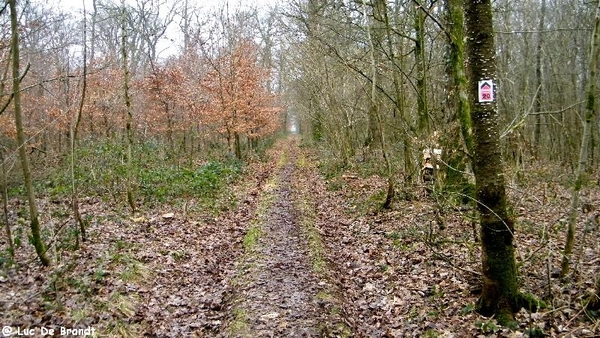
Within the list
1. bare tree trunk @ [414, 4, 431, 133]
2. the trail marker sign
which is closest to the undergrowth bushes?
bare tree trunk @ [414, 4, 431, 133]

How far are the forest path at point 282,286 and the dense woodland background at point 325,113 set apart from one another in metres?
1.90

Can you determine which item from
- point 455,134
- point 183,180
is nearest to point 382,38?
point 455,134

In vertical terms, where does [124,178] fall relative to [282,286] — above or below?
above

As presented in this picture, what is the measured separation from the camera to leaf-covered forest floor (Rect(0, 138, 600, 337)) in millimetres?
4973

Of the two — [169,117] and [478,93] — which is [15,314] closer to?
[478,93]

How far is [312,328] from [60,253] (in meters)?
4.88

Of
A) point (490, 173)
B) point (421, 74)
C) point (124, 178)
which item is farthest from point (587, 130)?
point (124, 178)

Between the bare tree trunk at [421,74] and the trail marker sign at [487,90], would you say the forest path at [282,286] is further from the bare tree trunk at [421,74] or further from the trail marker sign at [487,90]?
the bare tree trunk at [421,74]

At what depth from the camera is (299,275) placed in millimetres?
6895

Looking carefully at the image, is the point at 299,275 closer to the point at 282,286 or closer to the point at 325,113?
the point at 282,286

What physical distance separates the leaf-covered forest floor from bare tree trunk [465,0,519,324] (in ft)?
1.20

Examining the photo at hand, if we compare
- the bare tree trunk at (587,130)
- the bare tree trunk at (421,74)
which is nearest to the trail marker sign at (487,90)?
the bare tree trunk at (587,130)

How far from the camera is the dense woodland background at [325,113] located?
7.56 metres

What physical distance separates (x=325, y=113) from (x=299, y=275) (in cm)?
1386
